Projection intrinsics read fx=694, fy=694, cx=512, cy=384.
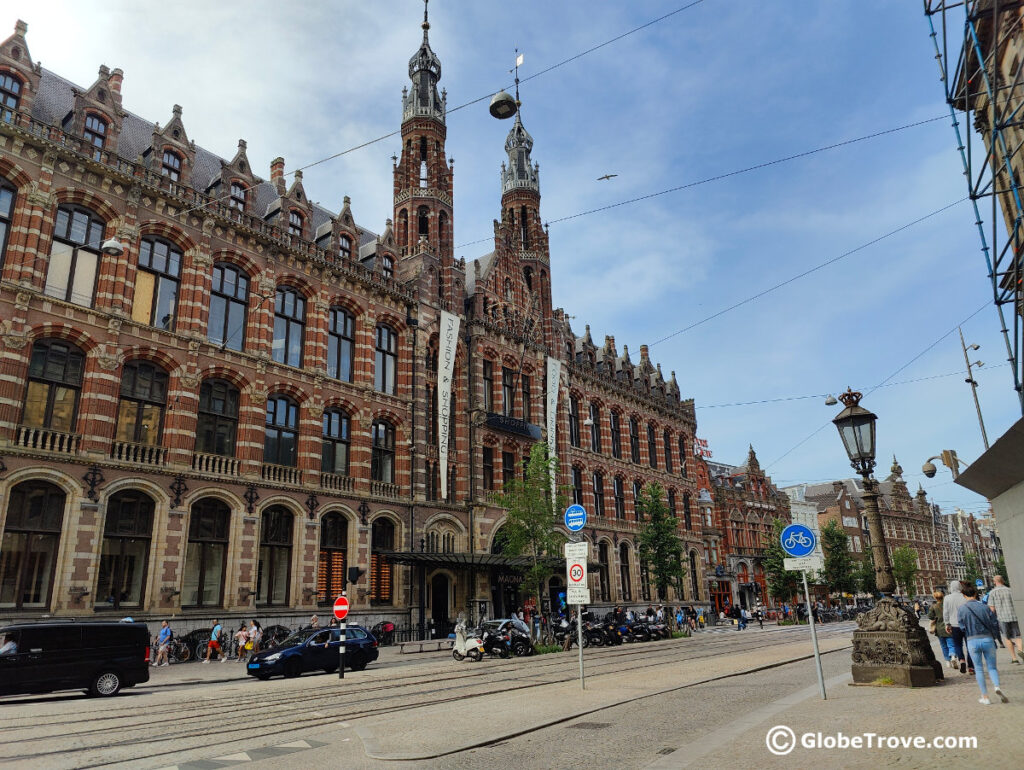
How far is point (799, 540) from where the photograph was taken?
10258 millimetres

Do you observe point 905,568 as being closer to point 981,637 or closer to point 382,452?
point 382,452

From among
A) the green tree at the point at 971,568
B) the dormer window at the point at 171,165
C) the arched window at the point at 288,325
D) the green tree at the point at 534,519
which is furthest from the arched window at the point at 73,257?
the green tree at the point at 971,568

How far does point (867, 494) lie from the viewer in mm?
11594

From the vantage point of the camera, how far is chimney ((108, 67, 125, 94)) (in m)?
27.0

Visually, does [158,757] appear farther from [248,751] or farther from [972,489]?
[972,489]

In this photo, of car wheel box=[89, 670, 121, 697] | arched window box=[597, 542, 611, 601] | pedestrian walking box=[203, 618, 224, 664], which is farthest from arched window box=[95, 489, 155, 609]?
arched window box=[597, 542, 611, 601]

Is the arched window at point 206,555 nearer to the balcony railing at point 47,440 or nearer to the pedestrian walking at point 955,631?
the balcony railing at point 47,440

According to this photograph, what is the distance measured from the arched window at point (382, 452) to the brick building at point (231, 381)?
0.35 feet

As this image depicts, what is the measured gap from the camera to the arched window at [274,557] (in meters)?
26.4

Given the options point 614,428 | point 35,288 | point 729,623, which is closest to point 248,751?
point 35,288

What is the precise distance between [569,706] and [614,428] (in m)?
40.1

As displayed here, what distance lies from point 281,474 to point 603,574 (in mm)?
24555

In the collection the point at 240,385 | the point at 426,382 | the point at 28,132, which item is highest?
the point at 28,132

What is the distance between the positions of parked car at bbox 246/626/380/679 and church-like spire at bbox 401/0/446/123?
29748 millimetres
